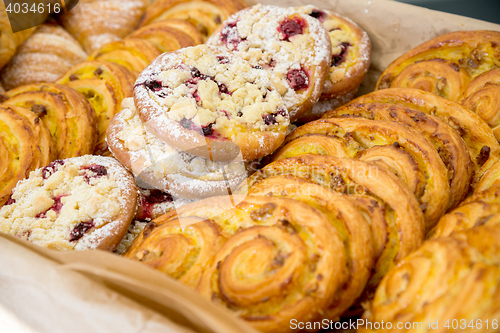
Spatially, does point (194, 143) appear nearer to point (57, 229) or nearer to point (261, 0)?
point (57, 229)

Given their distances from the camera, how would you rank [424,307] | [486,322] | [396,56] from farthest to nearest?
[396,56], [424,307], [486,322]

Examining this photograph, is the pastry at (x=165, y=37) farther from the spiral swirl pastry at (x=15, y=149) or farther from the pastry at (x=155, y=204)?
the pastry at (x=155, y=204)

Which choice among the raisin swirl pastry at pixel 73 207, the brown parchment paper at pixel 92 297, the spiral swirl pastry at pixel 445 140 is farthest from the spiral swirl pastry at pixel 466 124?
the raisin swirl pastry at pixel 73 207

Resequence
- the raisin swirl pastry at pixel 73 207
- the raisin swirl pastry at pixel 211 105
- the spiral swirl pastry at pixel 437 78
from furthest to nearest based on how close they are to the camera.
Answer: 1. the spiral swirl pastry at pixel 437 78
2. the raisin swirl pastry at pixel 211 105
3. the raisin swirl pastry at pixel 73 207

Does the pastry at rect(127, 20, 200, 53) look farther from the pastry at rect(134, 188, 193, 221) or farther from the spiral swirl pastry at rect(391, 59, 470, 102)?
the spiral swirl pastry at rect(391, 59, 470, 102)

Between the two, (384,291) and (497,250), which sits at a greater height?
A: (497,250)

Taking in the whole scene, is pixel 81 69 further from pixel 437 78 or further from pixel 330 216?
pixel 437 78

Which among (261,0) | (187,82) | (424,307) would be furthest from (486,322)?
(261,0)
